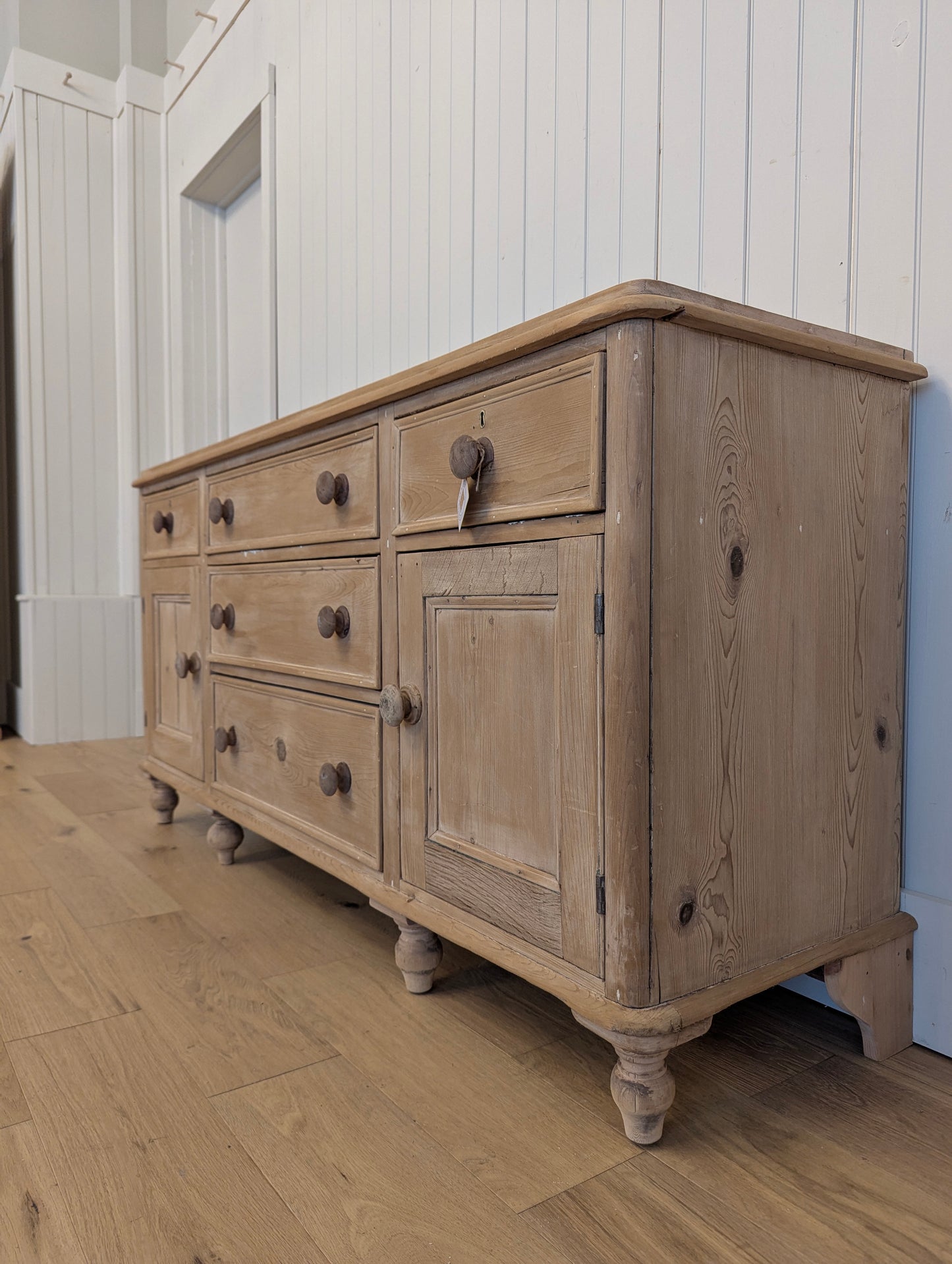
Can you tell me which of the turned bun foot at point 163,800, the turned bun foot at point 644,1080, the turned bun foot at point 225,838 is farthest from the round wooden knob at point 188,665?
the turned bun foot at point 644,1080

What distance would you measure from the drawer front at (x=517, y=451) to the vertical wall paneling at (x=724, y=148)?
0.50m

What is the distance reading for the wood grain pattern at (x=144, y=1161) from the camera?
715 millimetres

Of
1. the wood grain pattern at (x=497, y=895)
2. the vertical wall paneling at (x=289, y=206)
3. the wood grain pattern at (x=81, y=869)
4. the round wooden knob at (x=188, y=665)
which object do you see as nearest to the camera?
the wood grain pattern at (x=497, y=895)

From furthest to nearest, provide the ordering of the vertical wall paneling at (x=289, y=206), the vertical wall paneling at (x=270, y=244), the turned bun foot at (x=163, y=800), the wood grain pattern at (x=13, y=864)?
the vertical wall paneling at (x=270, y=244) < the vertical wall paneling at (x=289, y=206) < the turned bun foot at (x=163, y=800) < the wood grain pattern at (x=13, y=864)

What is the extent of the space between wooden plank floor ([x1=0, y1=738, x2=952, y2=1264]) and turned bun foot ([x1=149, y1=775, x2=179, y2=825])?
641mm

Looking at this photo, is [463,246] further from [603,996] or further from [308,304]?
[603,996]

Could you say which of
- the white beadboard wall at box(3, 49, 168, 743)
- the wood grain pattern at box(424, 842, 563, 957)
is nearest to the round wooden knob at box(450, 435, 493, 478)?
the wood grain pattern at box(424, 842, 563, 957)

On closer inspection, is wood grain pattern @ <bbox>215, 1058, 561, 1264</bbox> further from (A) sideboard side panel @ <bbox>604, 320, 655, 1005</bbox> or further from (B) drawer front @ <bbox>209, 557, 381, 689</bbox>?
(B) drawer front @ <bbox>209, 557, 381, 689</bbox>

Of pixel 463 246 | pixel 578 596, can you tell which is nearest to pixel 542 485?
pixel 578 596

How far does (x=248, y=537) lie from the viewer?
151cm

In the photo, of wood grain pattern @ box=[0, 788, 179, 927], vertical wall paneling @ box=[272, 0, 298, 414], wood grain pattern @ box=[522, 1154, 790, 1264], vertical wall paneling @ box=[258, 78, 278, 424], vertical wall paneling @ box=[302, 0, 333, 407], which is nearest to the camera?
wood grain pattern @ box=[522, 1154, 790, 1264]

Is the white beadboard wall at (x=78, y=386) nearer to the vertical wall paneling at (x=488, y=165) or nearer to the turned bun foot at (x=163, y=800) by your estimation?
the turned bun foot at (x=163, y=800)

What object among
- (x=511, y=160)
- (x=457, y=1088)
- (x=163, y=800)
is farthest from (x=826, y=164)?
(x=163, y=800)

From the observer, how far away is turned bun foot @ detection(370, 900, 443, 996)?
1.13 metres
